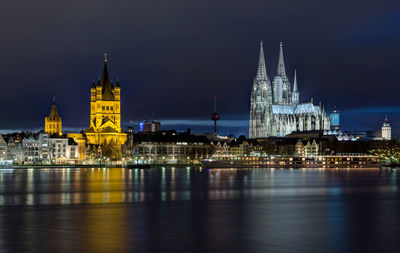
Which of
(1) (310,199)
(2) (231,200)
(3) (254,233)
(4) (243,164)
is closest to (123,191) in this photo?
(2) (231,200)

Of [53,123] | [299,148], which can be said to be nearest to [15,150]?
[53,123]

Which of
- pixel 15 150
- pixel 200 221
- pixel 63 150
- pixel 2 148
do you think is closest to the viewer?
pixel 200 221

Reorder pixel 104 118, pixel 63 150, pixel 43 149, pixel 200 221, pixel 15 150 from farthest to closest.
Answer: pixel 104 118, pixel 63 150, pixel 43 149, pixel 15 150, pixel 200 221

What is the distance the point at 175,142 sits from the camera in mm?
185500

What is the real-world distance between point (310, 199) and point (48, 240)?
90.7 ft

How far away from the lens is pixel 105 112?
180m

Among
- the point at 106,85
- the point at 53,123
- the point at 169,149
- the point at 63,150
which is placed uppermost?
the point at 106,85

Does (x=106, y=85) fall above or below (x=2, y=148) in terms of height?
above

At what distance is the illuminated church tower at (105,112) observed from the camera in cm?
17550

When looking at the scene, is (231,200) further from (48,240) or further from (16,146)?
(16,146)

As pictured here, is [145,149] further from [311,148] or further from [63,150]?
[311,148]

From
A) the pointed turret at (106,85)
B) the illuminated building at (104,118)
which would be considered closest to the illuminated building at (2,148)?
the illuminated building at (104,118)

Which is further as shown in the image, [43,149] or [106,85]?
[106,85]

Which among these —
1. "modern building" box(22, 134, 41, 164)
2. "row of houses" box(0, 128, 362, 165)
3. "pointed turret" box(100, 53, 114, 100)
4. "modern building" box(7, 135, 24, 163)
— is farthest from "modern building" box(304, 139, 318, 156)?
"modern building" box(7, 135, 24, 163)
